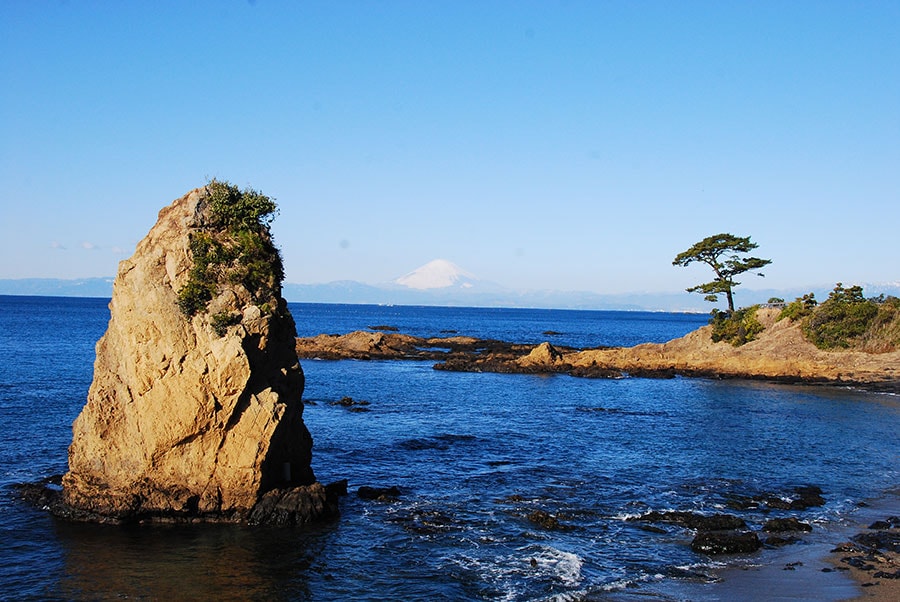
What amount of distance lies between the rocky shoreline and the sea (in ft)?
39.2

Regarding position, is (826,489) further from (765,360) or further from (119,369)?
(765,360)

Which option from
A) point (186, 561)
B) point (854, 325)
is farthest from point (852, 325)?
point (186, 561)

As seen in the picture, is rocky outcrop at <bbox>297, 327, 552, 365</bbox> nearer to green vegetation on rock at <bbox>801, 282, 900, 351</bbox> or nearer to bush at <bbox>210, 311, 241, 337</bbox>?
green vegetation on rock at <bbox>801, 282, 900, 351</bbox>

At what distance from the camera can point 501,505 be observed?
2842 centimetres

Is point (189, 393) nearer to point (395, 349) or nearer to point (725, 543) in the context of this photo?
point (725, 543)

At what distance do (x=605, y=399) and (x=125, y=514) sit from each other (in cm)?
4238

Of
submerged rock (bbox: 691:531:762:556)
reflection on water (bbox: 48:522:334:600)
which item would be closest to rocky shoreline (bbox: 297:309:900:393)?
submerged rock (bbox: 691:531:762:556)

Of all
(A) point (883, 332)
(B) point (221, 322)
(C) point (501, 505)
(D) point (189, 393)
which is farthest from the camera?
(A) point (883, 332)

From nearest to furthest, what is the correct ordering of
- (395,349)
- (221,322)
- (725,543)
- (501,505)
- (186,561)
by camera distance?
1. (186,561)
2. (725,543)
3. (221,322)
4. (501,505)
5. (395,349)

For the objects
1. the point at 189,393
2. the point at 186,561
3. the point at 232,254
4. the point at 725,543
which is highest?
the point at 232,254

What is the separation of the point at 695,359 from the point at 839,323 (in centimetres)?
1463

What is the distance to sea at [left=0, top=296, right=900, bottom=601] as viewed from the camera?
20817mm

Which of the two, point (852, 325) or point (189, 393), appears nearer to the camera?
point (189, 393)

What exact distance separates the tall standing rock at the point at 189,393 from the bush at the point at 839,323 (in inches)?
2539
